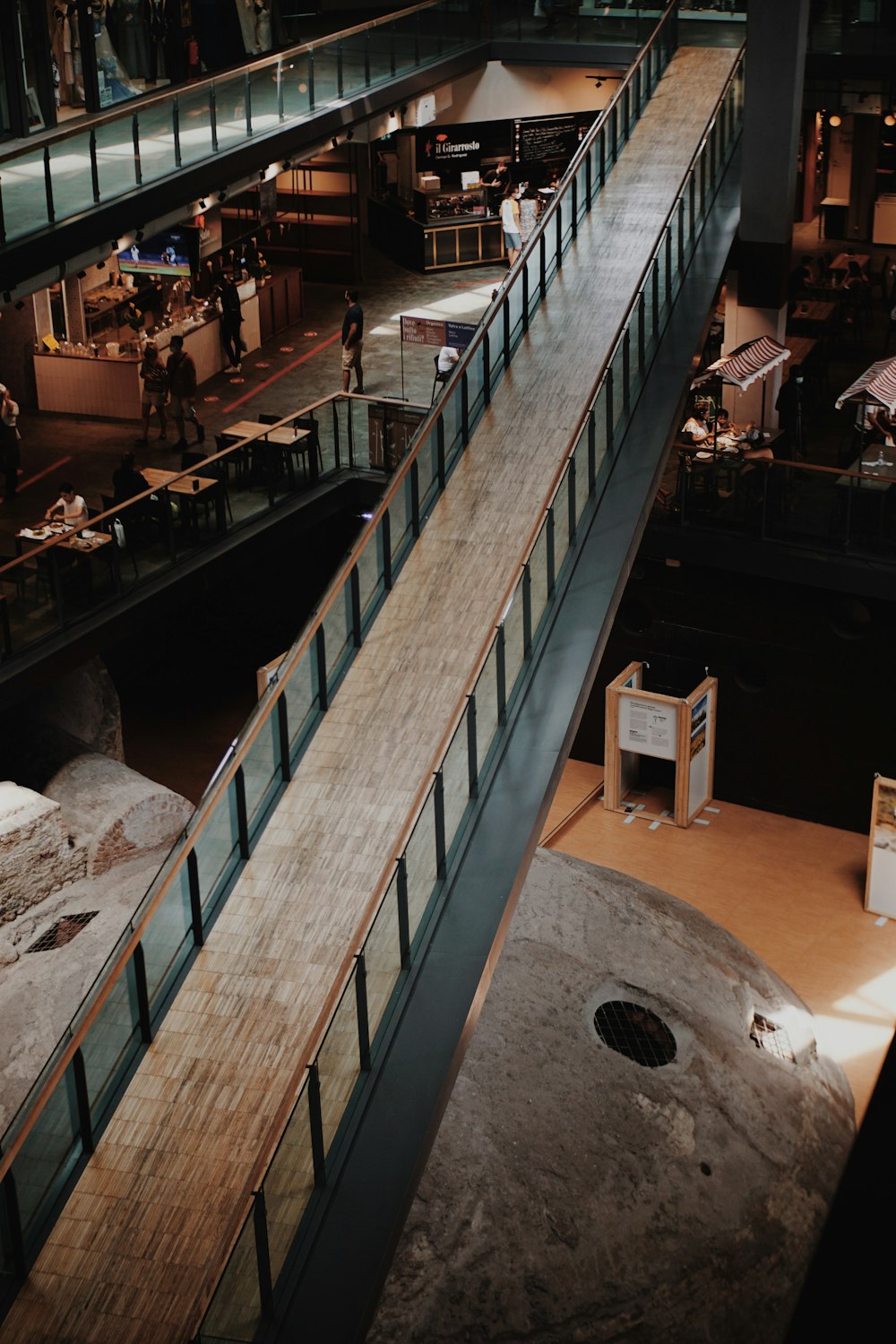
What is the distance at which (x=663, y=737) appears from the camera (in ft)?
67.8

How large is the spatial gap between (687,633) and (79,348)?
1020 cm

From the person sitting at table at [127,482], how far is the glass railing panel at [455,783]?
29.3 ft

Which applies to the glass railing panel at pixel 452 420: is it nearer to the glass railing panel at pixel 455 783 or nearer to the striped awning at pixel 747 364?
the striped awning at pixel 747 364

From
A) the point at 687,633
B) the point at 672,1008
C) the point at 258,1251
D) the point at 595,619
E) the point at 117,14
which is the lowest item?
the point at 672,1008

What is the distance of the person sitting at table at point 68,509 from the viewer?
61.3 ft

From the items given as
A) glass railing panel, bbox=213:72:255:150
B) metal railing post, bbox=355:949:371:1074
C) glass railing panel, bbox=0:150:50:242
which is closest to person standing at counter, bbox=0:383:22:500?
glass railing panel, bbox=0:150:50:242

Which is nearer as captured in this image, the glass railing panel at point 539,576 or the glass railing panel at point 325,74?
the glass railing panel at point 539,576

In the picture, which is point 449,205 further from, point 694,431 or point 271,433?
point 694,431

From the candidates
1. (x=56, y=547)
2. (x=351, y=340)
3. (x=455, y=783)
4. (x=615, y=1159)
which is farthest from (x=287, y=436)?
(x=615, y=1159)

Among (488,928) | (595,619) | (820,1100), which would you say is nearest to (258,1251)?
(488,928)

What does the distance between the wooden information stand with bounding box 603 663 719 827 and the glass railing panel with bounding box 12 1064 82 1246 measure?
38.7 ft

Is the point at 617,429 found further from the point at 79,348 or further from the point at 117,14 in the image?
the point at 117,14

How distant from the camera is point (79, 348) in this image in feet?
78.8

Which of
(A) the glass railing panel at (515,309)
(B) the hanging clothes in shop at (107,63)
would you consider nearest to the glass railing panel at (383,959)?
(A) the glass railing panel at (515,309)
